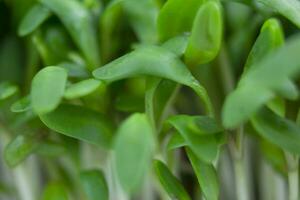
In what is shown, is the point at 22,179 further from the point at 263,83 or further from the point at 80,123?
the point at 263,83

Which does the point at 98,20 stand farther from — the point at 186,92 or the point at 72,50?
the point at 186,92

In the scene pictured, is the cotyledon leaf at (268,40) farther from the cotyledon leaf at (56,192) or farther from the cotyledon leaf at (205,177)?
the cotyledon leaf at (56,192)

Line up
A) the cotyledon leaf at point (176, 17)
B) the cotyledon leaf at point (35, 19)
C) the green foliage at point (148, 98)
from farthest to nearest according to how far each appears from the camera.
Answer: the cotyledon leaf at point (35, 19) → the cotyledon leaf at point (176, 17) → the green foliage at point (148, 98)

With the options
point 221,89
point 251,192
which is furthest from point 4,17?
point 251,192

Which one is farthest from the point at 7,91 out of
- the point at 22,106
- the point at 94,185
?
the point at 94,185

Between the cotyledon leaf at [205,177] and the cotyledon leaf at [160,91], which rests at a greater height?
the cotyledon leaf at [160,91]

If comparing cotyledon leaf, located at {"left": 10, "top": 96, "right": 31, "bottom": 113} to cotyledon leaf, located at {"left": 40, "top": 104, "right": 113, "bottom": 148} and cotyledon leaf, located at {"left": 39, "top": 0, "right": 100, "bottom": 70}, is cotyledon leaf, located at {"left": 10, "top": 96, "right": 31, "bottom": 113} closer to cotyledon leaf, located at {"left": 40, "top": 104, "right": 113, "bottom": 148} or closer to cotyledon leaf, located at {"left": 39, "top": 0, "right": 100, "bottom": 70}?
cotyledon leaf, located at {"left": 40, "top": 104, "right": 113, "bottom": 148}

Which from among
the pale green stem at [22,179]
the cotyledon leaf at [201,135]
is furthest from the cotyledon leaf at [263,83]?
the pale green stem at [22,179]

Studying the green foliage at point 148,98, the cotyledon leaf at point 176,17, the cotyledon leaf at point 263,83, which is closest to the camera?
the cotyledon leaf at point 263,83
